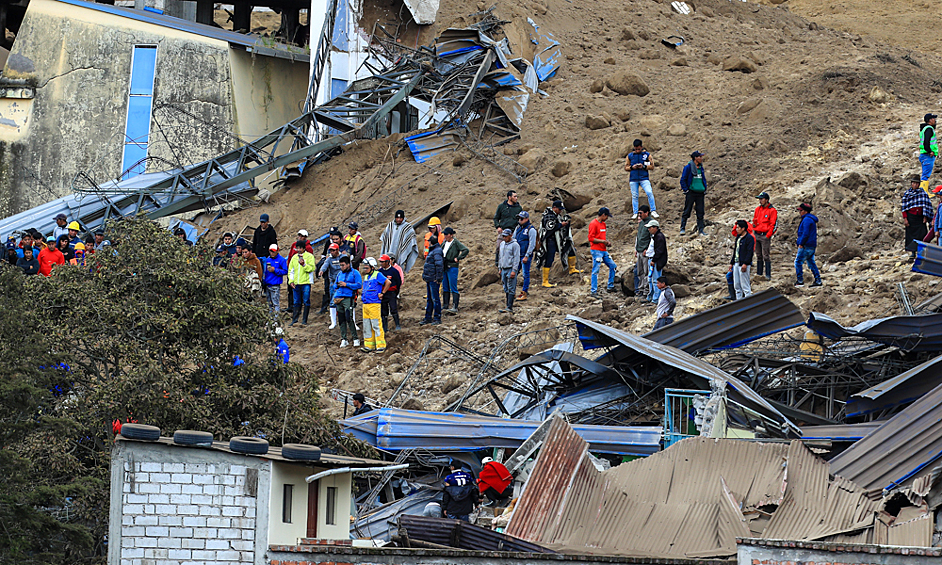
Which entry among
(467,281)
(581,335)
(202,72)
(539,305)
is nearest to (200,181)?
(202,72)

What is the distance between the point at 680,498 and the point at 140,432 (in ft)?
18.2

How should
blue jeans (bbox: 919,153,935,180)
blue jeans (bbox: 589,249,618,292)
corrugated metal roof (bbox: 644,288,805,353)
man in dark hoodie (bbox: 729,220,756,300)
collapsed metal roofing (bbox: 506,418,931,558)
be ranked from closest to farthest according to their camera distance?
collapsed metal roofing (bbox: 506,418,931,558), corrugated metal roof (bbox: 644,288,805,353), man in dark hoodie (bbox: 729,220,756,300), blue jeans (bbox: 589,249,618,292), blue jeans (bbox: 919,153,935,180)

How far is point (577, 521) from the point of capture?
466 inches

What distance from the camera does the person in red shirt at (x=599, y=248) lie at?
61.2ft

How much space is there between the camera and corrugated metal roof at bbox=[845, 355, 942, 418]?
13.4 metres

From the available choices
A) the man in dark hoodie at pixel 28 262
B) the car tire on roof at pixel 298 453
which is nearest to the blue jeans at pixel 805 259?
the car tire on roof at pixel 298 453

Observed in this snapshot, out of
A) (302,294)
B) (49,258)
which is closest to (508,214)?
(302,294)

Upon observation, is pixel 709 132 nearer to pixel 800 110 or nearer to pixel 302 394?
pixel 800 110

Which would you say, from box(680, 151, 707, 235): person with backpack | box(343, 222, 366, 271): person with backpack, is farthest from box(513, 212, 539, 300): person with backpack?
box(680, 151, 707, 235): person with backpack

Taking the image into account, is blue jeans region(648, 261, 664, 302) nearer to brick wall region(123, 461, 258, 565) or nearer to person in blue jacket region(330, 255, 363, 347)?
person in blue jacket region(330, 255, 363, 347)

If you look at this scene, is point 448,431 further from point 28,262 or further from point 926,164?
point 926,164

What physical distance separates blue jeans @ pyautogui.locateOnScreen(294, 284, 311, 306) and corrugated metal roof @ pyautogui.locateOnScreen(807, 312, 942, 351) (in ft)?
29.6

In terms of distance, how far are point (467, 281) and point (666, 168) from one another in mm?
5487

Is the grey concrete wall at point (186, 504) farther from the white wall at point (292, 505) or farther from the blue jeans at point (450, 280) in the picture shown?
the blue jeans at point (450, 280)
